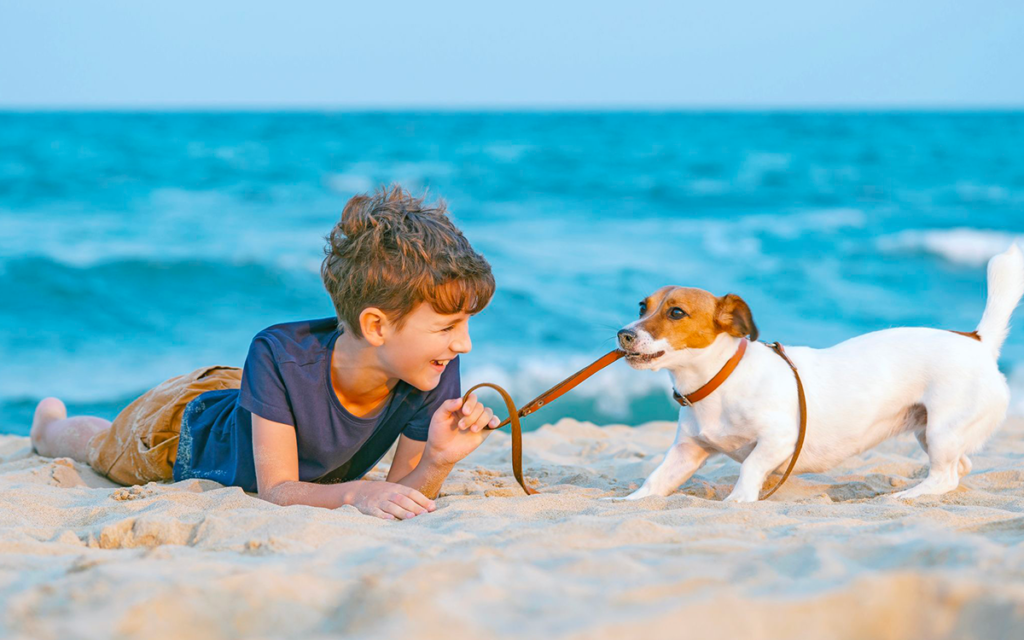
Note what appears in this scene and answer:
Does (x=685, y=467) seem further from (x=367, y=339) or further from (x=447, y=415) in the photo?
(x=367, y=339)

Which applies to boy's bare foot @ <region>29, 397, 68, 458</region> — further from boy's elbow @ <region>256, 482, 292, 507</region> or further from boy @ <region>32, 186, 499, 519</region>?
boy's elbow @ <region>256, 482, 292, 507</region>

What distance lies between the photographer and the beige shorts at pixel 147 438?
3.83 metres

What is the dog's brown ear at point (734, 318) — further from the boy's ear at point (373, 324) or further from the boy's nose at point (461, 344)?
the boy's ear at point (373, 324)

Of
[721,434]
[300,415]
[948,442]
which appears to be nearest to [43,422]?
[300,415]

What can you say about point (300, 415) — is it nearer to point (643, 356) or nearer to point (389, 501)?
point (389, 501)

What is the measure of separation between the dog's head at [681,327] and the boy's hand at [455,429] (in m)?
0.60

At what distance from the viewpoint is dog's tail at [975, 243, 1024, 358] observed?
3666 millimetres

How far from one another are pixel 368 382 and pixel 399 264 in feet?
1.80

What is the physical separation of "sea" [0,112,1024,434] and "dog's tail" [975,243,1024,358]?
97.2 inches

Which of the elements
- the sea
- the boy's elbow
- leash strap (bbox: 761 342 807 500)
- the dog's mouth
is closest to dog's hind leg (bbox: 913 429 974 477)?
leash strap (bbox: 761 342 807 500)

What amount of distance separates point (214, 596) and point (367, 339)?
1427 millimetres

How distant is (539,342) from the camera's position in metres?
8.92

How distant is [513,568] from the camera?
202 cm

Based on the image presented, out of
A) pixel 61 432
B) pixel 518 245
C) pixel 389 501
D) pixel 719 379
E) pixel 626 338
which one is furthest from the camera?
pixel 518 245
